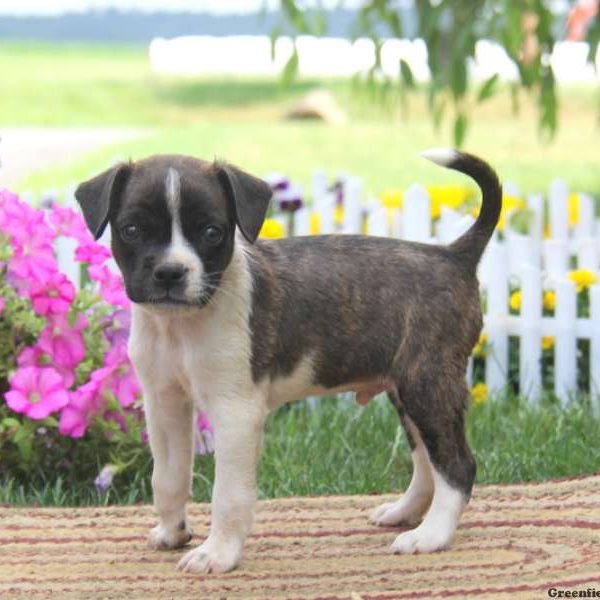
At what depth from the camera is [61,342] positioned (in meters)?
5.00

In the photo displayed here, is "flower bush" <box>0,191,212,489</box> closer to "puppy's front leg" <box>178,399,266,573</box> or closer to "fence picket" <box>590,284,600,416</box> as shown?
"puppy's front leg" <box>178,399,266,573</box>

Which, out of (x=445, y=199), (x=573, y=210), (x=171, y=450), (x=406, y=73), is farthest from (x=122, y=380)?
(x=573, y=210)

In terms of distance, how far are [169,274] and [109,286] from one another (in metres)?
1.50

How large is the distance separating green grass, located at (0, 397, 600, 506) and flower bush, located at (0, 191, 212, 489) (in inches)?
4.1

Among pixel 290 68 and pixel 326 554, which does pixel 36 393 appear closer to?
pixel 326 554

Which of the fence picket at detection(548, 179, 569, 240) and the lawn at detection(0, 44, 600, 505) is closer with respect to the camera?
the lawn at detection(0, 44, 600, 505)

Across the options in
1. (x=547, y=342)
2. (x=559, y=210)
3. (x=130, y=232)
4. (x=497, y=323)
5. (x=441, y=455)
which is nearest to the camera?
(x=130, y=232)

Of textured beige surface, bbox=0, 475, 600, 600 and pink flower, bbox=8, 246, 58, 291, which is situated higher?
pink flower, bbox=8, 246, 58, 291

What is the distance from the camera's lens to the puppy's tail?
4168 millimetres

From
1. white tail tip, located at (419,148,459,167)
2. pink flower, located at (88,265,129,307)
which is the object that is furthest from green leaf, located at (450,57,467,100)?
white tail tip, located at (419,148,459,167)

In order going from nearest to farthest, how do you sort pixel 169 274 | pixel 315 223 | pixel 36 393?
pixel 169 274 < pixel 36 393 < pixel 315 223

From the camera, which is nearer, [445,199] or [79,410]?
[79,410]

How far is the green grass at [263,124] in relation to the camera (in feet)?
50.3

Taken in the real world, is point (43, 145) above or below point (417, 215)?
below
